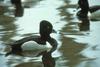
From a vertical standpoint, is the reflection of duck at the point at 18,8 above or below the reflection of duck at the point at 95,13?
below

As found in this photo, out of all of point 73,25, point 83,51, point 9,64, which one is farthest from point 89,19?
point 9,64

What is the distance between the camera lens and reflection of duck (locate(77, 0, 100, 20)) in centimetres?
1642

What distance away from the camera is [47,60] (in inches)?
475

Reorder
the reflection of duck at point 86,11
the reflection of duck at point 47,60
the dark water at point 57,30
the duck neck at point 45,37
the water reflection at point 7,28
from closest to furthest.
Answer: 1. the reflection of duck at point 47,60
2. the dark water at point 57,30
3. the duck neck at point 45,37
4. the water reflection at point 7,28
5. the reflection of duck at point 86,11

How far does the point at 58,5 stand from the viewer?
1856cm

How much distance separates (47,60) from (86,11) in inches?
210

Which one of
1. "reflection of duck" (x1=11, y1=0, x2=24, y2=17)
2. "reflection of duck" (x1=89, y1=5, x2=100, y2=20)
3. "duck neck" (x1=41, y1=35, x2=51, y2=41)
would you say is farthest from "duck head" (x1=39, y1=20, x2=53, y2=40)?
"reflection of duck" (x1=11, y1=0, x2=24, y2=17)

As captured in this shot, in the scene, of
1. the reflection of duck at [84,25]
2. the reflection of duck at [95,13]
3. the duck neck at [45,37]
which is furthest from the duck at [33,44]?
the reflection of duck at [95,13]

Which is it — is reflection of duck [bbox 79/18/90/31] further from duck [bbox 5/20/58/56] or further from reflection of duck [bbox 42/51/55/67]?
reflection of duck [bbox 42/51/55/67]

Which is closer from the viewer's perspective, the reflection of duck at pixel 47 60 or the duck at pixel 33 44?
the reflection of duck at pixel 47 60

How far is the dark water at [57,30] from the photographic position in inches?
468

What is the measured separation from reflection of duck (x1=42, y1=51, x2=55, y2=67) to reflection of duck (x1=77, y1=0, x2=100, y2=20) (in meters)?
4.30

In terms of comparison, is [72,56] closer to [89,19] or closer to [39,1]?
[89,19]

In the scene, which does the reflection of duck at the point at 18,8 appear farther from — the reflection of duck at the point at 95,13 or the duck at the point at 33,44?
the duck at the point at 33,44
